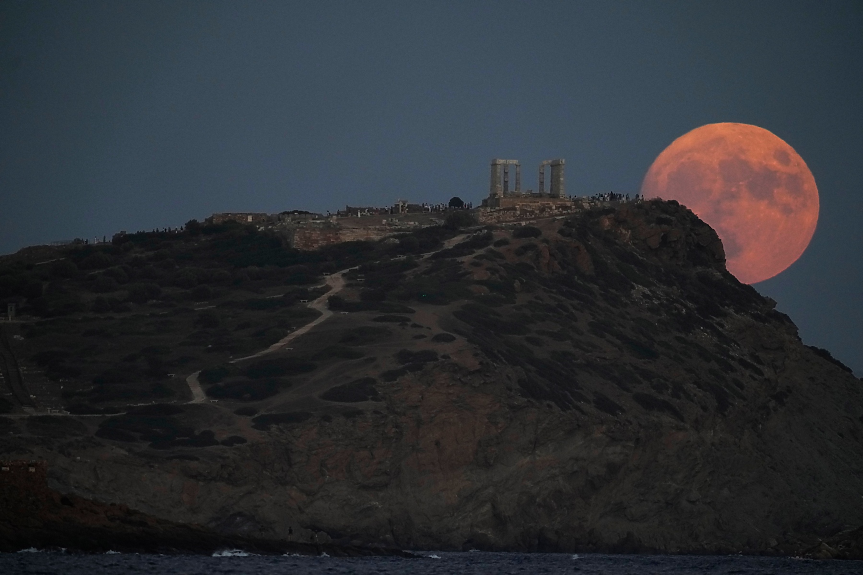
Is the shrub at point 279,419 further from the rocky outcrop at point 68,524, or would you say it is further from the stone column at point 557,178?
the stone column at point 557,178

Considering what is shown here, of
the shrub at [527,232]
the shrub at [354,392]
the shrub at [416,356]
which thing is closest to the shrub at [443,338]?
the shrub at [416,356]

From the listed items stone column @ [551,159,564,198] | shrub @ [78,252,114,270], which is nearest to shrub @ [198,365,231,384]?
shrub @ [78,252,114,270]

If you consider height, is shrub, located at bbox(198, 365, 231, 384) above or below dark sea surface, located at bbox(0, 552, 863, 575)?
above

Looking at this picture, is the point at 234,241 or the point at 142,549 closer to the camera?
the point at 142,549

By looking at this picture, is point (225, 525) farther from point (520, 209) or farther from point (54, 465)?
point (520, 209)

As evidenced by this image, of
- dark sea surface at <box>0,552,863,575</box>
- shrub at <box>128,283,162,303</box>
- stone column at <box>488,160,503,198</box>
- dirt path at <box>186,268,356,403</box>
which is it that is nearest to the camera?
dark sea surface at <box>0,552,863,575</box>

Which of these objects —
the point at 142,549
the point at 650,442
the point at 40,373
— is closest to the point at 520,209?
the point at 650,442

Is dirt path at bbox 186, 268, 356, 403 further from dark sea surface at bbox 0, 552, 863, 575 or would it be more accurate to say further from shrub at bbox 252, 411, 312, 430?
dark sea surface at bbox 0, 552, 863, 575
